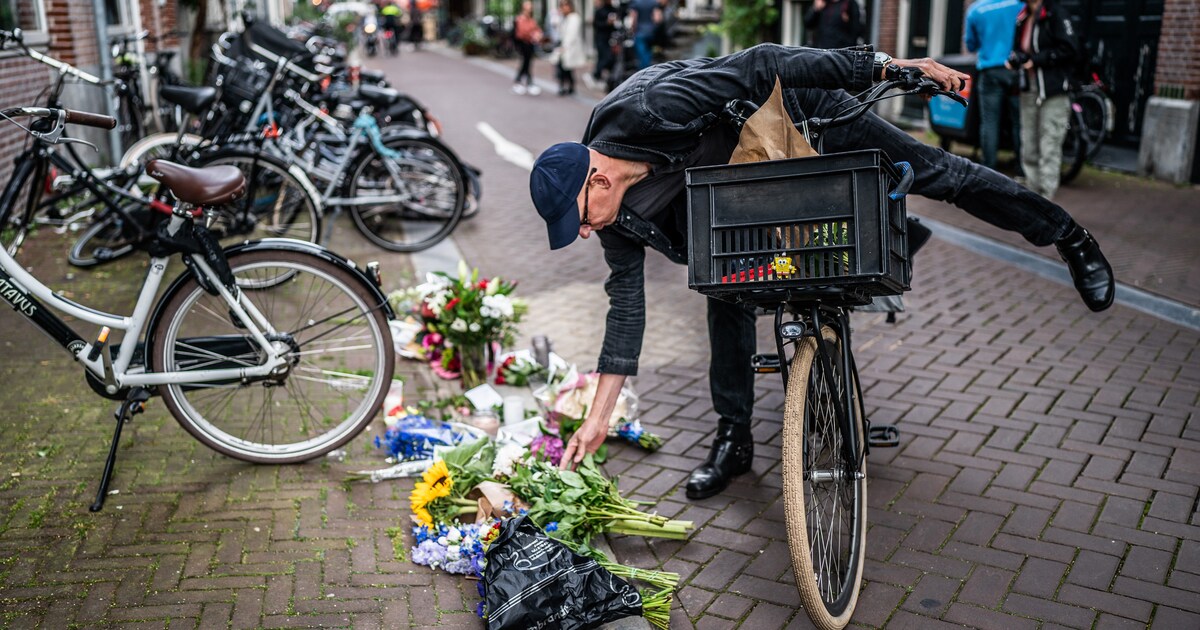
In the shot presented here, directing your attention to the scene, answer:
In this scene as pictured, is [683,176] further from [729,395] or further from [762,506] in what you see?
[762,506]

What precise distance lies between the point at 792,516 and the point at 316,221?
4.59 meters

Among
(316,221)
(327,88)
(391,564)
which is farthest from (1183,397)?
(327,88)

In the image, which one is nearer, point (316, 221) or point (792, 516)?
point (792, 516)

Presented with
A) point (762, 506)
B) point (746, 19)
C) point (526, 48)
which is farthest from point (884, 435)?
point (526, 48)

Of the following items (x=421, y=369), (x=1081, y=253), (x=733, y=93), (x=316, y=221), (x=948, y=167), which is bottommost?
(x=421, y=369)

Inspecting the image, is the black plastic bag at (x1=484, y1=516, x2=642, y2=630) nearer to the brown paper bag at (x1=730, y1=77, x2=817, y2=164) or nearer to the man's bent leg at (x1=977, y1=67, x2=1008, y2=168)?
the brown paper bag at (x1=730, y1=77, x2=817, y2=164)

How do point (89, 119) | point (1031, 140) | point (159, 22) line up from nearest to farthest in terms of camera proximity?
1. point (89, 119)
2. point (1031, 140)
3. point (159, 22)

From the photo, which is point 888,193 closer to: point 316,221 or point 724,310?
point 724,310

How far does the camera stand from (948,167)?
11.5 ft

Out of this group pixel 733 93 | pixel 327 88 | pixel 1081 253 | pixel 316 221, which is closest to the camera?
pixel 733 93

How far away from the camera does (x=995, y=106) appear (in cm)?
974

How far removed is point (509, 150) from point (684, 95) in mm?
10040

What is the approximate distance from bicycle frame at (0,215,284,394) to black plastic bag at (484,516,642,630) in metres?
1.42

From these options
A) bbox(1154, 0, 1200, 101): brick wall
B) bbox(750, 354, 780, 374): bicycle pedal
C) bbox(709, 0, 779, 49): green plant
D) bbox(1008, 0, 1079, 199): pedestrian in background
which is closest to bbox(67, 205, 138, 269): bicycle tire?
bbox(750, 354, 780, 374): bicycle pedal
